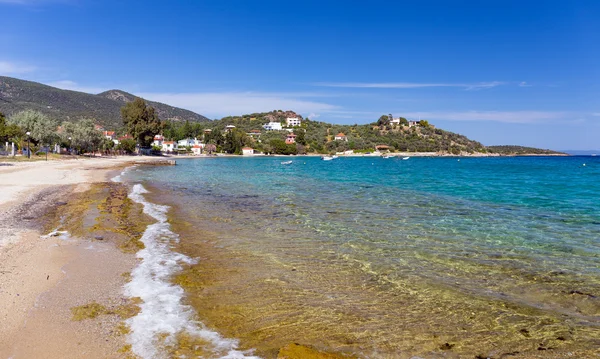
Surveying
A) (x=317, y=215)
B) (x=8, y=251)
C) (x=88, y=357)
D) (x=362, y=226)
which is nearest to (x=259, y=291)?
(x=88, y=357)

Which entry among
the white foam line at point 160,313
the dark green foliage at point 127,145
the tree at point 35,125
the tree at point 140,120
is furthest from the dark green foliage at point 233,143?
the white foam line at point 160,313

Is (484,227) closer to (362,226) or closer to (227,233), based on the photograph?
(362,226)

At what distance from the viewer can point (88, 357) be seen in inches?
198

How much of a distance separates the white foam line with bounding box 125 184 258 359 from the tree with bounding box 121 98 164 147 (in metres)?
96.2

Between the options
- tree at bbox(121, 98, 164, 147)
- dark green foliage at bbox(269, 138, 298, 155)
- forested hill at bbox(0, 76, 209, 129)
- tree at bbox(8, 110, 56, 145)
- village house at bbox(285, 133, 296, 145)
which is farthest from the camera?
village house at bbox(285, 133, 296, 145)

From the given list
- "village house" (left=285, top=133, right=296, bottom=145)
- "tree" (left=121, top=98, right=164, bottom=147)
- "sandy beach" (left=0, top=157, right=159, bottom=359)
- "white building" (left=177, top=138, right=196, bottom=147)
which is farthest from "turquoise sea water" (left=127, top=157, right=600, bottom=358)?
"village house" (left=285, top=133, right=296, bottom=145)

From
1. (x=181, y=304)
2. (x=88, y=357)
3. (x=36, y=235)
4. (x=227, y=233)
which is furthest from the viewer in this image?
(x=227, y=233)

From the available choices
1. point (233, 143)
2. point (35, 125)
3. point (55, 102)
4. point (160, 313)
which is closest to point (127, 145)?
point (35, 125)

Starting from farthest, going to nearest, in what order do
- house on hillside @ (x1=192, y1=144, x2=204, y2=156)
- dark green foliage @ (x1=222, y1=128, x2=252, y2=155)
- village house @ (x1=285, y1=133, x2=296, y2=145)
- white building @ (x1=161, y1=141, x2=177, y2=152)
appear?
village house @ (x1=285, y1=133, x2=296, y2=145), dark green foliage @ (x1=222, y1=128, x2=252, y2=155), house on hillside @ (x1=192, y1=144, x2=204, y2=156), white building @ (x1=161, y1=141, x2=177, y2=152)

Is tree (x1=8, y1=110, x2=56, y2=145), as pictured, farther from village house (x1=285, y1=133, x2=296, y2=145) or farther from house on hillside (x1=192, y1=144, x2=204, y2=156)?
village house (x1=285, y1=133, x2=296, y2=145)

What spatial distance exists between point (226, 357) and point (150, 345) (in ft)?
3.65

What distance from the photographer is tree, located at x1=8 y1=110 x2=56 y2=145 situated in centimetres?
6062

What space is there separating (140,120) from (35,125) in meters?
38.9

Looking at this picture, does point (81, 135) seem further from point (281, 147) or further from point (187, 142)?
point (281, 147)
